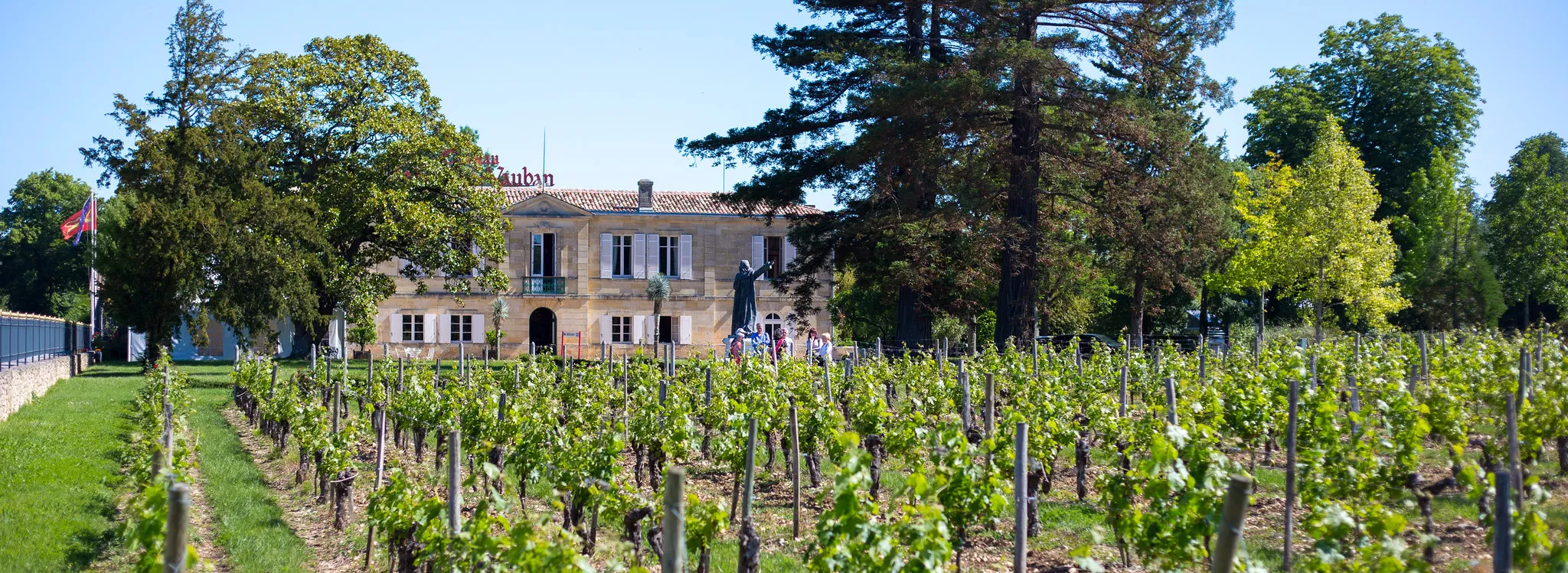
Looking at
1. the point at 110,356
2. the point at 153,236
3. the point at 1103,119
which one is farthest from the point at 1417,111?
the point at 110,356

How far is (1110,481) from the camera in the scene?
22.6 ft

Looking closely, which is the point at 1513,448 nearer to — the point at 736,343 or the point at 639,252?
the point at 736,343

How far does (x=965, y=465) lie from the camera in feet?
22.1

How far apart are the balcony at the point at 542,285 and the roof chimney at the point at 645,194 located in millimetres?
3709

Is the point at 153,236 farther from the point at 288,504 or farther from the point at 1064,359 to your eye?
the point at 1064,359

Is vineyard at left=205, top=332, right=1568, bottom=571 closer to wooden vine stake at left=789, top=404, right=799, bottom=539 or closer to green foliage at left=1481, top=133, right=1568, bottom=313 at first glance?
wooden vine stake at left=789, top=404, right=799, bottom=539

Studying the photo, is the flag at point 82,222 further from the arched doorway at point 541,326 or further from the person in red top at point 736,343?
the person in red top at point 736,343

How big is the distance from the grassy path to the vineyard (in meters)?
1.70

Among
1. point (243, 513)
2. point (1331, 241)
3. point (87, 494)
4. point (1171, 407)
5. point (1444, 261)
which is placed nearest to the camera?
point (1171, 407)

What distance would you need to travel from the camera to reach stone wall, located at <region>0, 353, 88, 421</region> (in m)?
15.1

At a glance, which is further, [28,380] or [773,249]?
[773,249]

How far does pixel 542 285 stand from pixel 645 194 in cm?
473

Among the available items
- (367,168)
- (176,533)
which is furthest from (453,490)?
(367,168)

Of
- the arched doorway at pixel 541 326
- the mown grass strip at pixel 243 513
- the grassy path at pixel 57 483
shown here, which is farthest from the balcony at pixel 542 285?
the mown grass strip at pixel 243 513
